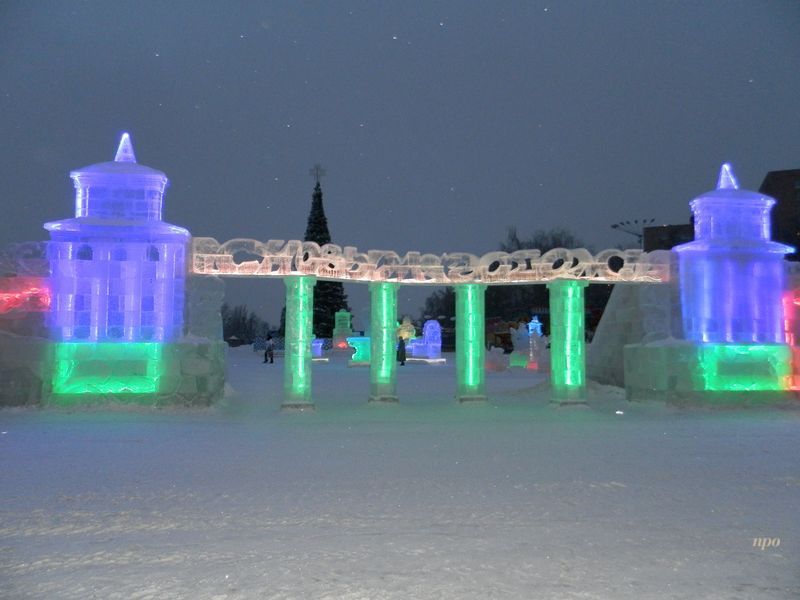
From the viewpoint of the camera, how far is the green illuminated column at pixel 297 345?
1344cm

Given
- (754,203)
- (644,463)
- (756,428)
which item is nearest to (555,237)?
(754,203)

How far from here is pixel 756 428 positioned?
11.0 meters

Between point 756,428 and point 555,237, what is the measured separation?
47.3 m

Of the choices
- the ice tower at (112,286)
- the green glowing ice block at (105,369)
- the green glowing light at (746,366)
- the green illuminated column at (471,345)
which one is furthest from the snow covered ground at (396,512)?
the green illuminated column at (471,345)

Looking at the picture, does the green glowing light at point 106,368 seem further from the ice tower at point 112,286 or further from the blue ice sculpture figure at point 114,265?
the blue ice sculpture figure at point 114,265

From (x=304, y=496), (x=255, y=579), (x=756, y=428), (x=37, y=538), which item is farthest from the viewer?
(x=756, y=428)

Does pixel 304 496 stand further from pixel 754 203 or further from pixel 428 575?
pixel 754 203

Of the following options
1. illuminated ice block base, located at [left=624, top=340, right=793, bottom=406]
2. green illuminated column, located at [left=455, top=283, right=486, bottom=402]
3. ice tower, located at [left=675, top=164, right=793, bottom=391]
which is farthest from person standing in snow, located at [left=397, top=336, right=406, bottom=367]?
ice tower, located at [left=675, top=164, right=793, bottom=391]

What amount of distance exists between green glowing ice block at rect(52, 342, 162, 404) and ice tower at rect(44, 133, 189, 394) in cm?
2

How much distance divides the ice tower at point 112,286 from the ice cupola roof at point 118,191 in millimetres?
18

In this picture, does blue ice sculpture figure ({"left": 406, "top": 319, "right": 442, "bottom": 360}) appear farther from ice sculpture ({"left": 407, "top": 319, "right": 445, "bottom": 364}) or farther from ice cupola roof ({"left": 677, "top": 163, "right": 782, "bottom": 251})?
ice cupola roof ({"left": 677, "top": 163, "right": 782, "bottom": 251})

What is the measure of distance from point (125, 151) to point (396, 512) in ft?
35.9

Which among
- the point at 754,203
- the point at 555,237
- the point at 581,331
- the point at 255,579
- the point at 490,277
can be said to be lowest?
the point at 255,579

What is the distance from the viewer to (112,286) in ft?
41.3
